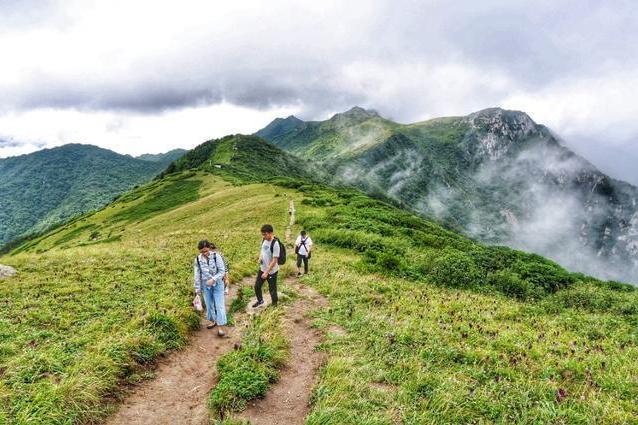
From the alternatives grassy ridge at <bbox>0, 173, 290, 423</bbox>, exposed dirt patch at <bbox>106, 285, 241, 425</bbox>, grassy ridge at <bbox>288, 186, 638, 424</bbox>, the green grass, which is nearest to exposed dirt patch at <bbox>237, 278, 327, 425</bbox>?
the green grass

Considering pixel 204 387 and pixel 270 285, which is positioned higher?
pixel 270 285

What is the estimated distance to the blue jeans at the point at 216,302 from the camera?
1131 centimetres

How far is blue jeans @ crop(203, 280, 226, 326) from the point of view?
1131 cm

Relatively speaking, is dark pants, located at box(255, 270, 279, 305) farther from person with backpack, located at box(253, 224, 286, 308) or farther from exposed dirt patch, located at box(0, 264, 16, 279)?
exposed dirt patch, located at box(0, 264, 16, 279)

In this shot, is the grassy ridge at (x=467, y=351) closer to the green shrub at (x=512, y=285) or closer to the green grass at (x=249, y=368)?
the green shrub at (x=512, y=285)

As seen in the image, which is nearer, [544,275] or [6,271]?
[6,271]

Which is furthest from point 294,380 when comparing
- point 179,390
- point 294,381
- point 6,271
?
point 6,271

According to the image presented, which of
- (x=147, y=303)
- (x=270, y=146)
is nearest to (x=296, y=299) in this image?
(x=147, y=303)

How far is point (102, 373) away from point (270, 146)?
17329cm

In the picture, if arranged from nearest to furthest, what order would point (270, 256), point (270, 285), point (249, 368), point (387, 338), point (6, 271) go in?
1. point (249, 368)
2. point (387, 338)
3. point (270, 256)
4. point (270, 285)
5. point (6, 271)

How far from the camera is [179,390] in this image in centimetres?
798

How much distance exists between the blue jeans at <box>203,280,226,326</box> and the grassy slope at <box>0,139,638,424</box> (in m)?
0.66

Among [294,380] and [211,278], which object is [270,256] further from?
[294,380]

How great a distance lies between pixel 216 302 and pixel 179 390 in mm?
3578
